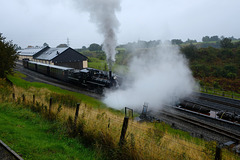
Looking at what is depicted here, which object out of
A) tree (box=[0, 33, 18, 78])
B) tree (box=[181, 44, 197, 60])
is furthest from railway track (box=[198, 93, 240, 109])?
tree (box=[0, 33, 18, 78])

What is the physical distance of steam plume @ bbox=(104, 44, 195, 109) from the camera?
17.7 m

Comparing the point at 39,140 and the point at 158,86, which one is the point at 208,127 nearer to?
the point at 158,86

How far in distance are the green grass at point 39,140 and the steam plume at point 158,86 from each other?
30.7 ft

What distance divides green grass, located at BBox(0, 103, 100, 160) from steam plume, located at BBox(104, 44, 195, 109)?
30.7 ft

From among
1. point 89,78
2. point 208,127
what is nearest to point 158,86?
point 208,127

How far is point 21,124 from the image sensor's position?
Result: 306 inches

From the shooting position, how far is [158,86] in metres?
20.0

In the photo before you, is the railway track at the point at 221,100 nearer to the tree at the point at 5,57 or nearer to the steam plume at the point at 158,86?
the steam plume at the point at 158,86

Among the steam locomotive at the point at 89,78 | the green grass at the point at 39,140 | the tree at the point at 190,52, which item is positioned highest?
the tree at the point at 190,52

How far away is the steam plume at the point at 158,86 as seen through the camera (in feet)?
57.9

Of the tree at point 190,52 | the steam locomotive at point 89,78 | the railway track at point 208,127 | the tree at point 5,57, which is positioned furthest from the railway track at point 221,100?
the tree at point 5,57

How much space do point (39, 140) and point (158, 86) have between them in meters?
15.8

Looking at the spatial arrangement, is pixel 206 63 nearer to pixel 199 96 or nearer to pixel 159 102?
pixel 199 96

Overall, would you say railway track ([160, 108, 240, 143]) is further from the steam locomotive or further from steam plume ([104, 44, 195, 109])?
the steam locomotive
